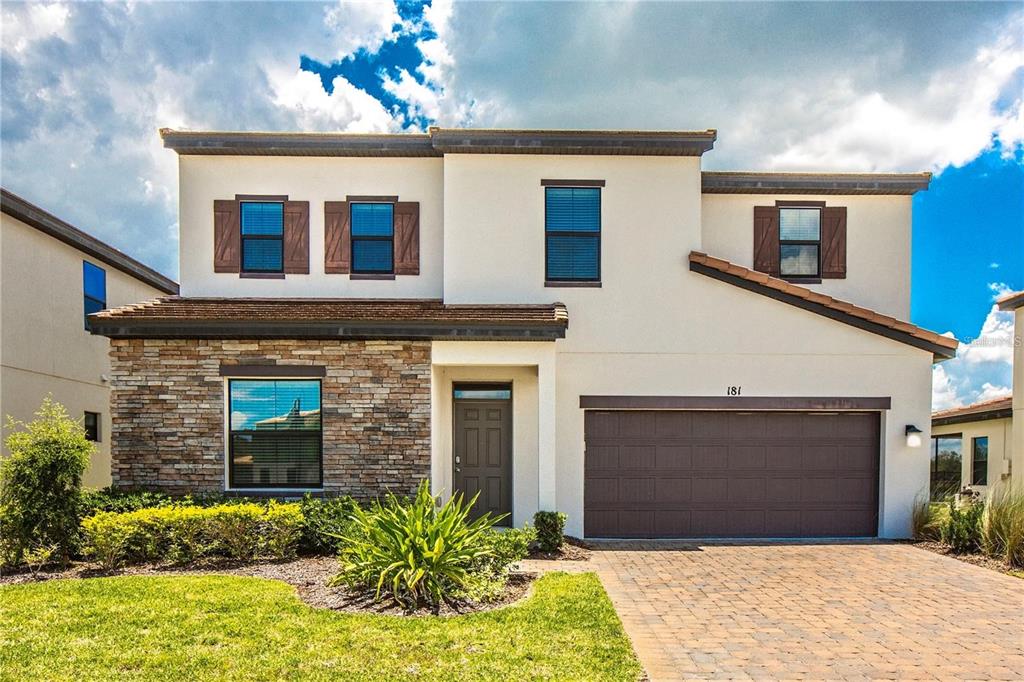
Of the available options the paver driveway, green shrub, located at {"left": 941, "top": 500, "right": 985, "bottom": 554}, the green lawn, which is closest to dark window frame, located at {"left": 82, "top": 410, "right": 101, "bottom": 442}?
the green lawn

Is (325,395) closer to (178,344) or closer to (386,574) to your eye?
(178,344)

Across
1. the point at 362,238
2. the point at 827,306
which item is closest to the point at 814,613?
the point at 827,306

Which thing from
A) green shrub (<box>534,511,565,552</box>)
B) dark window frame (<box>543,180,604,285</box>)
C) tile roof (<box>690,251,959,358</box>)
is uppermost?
dark window frame (<box>543,180,604,285</box>)

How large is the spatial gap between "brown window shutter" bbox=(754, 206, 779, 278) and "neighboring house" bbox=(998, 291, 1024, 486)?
15.6 feet

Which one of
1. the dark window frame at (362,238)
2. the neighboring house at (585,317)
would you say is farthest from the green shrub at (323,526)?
the dark window frame at (362,238)

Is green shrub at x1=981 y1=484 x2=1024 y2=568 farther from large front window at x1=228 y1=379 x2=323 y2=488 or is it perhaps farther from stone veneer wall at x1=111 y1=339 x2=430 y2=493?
large front window at x1=228 y1=379 x2=323 y2=488

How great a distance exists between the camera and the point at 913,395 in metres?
11.0

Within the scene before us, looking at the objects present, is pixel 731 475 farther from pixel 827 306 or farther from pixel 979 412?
pixel 979 412

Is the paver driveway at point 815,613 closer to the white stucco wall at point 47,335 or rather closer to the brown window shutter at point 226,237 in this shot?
the brown window shutter at point 226,237

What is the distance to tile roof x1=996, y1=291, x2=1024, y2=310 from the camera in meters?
12.1

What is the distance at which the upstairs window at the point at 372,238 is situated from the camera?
461 inches

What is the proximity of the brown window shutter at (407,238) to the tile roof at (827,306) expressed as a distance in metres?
5.25

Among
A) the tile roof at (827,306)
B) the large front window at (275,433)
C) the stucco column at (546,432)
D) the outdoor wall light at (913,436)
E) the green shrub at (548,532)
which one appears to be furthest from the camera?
the tile roof at (827,306)

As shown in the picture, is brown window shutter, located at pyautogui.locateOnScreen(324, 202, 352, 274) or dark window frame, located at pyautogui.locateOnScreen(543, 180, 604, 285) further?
brown window shutter, located at pyautogui.locateOnScreen(324, 202, 352, 274)
